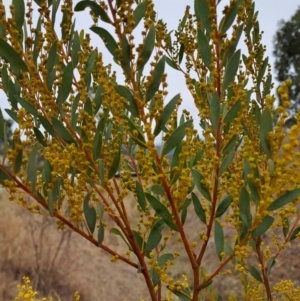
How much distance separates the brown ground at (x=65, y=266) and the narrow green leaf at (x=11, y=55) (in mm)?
4979

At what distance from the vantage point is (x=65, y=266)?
6.11 metres

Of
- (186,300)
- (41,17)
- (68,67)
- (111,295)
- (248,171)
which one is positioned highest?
(41,17)

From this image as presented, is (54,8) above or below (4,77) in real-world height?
above

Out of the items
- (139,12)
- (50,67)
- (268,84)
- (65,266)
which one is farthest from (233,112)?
(65,266)

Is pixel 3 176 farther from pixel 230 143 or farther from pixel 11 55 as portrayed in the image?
pixel 230 143

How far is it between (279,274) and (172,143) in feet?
15.8

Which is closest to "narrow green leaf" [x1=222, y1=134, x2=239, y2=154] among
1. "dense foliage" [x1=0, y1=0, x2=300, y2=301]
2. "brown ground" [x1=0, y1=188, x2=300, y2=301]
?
"dense foliage" [x1=0, y1=0, x2=300, y2=301]

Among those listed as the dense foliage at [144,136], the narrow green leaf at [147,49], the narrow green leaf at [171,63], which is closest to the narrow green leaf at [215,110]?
the dense foliage at [144,136]

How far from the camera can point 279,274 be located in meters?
5.12

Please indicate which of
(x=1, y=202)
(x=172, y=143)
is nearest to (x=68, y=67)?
(x=172, y=143)

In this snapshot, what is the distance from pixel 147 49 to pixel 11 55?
0.27 metres

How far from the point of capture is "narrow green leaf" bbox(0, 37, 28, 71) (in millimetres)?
793

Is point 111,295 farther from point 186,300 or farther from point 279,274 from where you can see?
point 186,300

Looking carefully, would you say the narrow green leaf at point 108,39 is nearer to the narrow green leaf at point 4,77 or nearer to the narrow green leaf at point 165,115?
the narrow green leaf at point 165,115
